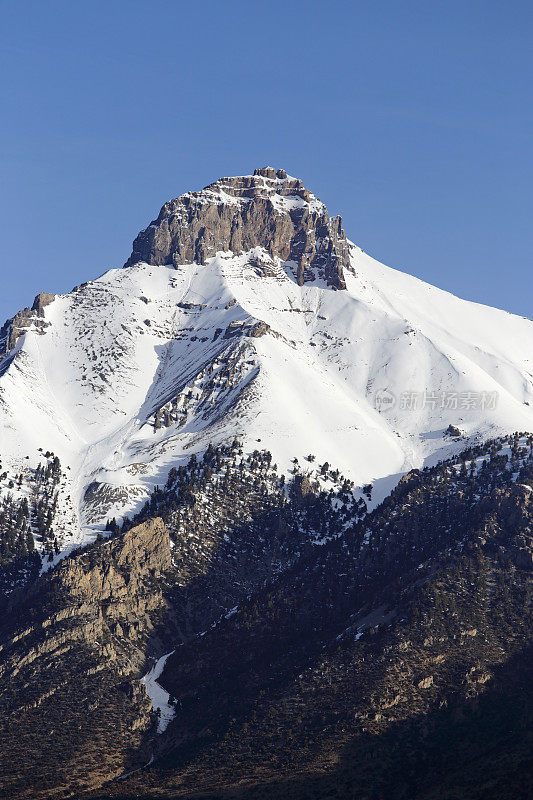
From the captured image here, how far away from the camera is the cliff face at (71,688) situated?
143000 millimetres

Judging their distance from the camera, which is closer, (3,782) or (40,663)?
(3,782)

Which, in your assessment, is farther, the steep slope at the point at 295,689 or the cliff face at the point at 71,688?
the cliff face at the point at 71,688

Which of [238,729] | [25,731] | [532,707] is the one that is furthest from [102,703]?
[532,707]

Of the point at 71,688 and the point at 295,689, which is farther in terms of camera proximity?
the point at 71,688

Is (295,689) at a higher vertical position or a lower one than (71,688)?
lower

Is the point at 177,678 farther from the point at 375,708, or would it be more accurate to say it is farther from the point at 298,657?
the point at 375,708

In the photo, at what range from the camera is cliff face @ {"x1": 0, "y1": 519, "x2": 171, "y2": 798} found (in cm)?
14300

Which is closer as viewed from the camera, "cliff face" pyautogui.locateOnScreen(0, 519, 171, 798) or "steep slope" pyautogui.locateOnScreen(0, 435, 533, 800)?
"steep slope" pyautogui.locateOnScreen(0, 435, 533, 800)

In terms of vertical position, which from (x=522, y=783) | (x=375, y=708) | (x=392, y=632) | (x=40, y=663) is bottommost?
(x=522, y=783)

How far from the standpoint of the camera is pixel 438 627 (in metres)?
166

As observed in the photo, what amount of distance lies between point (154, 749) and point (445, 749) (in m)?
48.8

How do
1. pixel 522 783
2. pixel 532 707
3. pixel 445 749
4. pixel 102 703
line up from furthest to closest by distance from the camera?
1. pixel 102 703
2. pixel 532 707
3. pixel 445 749
4. pixel 522 783

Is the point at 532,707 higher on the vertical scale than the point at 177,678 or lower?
lower

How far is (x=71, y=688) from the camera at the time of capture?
6693 inches
